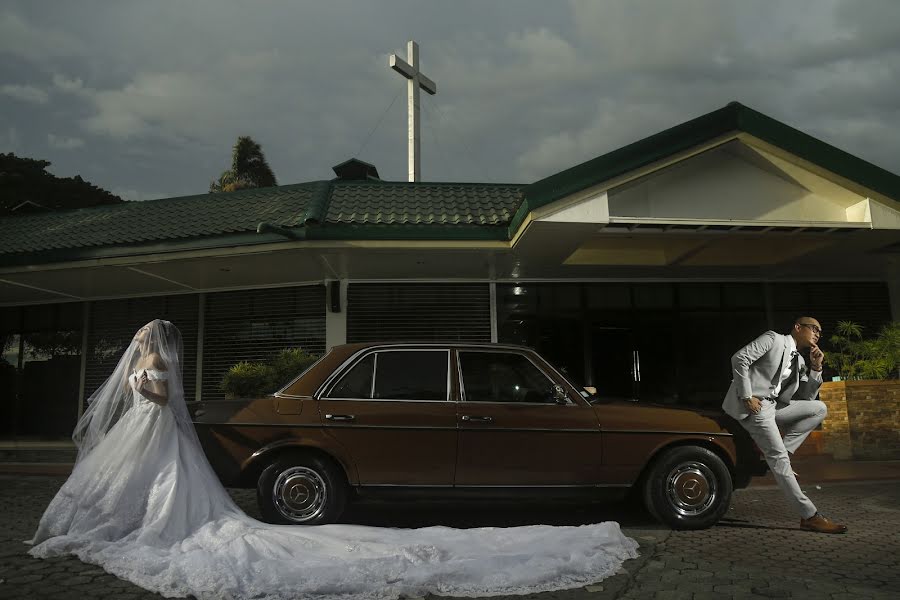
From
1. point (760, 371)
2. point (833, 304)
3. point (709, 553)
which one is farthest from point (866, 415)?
point (709, 553)

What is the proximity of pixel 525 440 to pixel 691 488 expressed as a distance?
1.46 meters

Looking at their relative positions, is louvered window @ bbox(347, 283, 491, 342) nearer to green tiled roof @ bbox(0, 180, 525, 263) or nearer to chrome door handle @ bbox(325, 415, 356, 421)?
green tiled roof @ bbox(0, 180, 525, 263)

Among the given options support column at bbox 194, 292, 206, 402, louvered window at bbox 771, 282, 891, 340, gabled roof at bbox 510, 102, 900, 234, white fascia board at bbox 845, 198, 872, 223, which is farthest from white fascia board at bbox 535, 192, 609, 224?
support column at bbox 194, 292, 206, 402

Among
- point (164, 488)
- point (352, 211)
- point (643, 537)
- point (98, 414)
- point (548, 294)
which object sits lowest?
point (643, 537)

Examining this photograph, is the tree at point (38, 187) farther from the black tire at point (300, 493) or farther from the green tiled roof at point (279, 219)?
the black tire at point (300, 493)

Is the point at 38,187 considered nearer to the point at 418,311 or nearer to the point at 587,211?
the point at 418,311

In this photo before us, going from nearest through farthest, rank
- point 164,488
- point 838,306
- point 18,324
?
point 164,488
point 838,306
point 18,324

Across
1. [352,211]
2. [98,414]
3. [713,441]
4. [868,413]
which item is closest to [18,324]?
[352,211]

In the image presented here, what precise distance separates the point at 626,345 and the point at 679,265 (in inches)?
67.6

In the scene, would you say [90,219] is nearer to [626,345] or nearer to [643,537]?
[626,345]

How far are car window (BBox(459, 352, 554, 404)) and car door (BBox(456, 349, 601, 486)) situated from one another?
0.01m

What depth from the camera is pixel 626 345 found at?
12.6 meters

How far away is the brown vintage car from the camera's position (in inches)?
227

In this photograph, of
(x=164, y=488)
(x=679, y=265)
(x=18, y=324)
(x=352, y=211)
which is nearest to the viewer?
(x=164, y=488)
